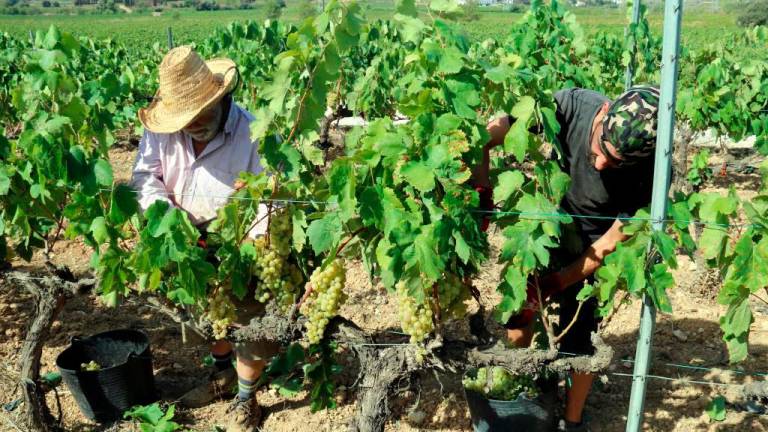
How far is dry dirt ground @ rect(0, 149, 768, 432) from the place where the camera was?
3520 millimetres

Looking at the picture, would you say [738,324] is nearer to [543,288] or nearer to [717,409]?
[543,288]

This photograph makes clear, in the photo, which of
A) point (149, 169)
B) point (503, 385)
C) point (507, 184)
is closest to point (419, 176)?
point (507, 184)

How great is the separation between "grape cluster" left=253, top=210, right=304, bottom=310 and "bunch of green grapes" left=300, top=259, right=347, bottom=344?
22cm

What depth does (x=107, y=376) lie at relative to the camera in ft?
11.4

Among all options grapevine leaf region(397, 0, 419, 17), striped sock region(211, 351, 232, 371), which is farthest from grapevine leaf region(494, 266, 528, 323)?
striped sock region(211, 351, 232, 371)

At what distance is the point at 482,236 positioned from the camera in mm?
2396

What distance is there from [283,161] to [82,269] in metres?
3.51

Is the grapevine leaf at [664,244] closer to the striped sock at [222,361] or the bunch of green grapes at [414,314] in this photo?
the bunch of green grapes at [414,314]

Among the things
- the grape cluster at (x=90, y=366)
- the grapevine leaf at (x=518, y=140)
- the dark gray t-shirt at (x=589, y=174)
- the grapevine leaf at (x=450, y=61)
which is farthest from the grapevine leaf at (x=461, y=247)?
the grape cluster at (x=90, y=366)

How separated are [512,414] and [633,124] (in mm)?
1384

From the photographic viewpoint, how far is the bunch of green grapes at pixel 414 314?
8.12 ft

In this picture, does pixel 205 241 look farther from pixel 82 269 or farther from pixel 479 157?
pixel 82 269

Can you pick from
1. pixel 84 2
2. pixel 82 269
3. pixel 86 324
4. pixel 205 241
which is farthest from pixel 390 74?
pixel 84 2

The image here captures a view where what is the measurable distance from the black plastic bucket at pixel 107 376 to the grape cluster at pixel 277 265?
1.03m
